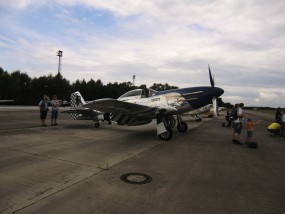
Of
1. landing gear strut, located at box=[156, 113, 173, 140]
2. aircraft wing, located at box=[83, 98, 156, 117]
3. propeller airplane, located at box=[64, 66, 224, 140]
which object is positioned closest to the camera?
aircraft wing, located at box=[83, 98, 156, 117]

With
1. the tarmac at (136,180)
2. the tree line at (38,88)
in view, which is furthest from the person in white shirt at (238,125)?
the tree line at (38,88)

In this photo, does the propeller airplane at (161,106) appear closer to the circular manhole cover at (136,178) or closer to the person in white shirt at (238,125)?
the person in white shirt at (238,125)

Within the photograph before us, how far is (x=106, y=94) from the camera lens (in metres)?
74.9

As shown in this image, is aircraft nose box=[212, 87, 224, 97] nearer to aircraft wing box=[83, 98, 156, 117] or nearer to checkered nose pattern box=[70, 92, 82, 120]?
aircraft wing box=[83, 98, 156, 117]

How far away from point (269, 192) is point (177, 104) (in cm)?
700

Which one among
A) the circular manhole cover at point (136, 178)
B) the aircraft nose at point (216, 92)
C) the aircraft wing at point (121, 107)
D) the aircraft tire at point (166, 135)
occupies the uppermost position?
the aircraft nose at point (216, 92)

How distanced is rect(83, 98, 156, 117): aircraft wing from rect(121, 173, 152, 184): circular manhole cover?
14.3ft

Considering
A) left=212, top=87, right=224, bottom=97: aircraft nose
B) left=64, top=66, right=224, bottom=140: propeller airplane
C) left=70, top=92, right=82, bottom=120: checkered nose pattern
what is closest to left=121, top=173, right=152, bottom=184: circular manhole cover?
left=64, top=66, right=224, bottom=140: propeller airplane

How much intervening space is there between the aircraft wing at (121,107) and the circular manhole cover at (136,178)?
435 cm

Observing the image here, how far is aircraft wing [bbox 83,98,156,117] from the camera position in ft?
30.1

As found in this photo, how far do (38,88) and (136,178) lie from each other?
68.6 metres

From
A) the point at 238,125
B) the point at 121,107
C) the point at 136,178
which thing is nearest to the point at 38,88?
the point at 121,107

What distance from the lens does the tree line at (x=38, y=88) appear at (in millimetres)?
62594

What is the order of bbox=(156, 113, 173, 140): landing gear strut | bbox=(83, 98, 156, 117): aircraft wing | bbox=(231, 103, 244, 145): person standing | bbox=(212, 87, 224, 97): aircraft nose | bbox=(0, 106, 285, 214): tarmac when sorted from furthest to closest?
bbox=(212, 87, 224, 97): aircraft nose, bbox=(156, 113, 173, 140): landing gear strut, bbox=(231, 103, 244, 145): person standing, bbox=(83, 98, 156, 117): aircraft wing, bbox=(0, 106, 285, 214): tarmac
